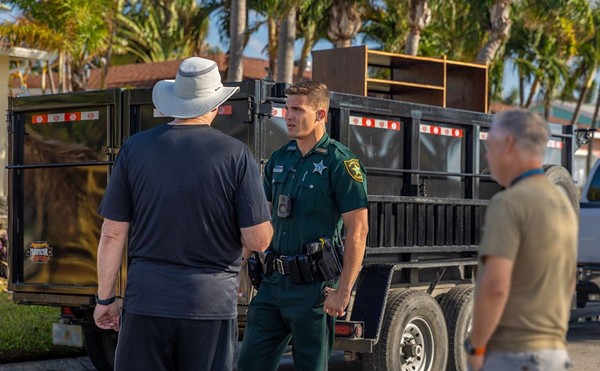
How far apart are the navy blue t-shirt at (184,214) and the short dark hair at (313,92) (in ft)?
4.23

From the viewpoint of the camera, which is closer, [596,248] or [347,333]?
[347,333]

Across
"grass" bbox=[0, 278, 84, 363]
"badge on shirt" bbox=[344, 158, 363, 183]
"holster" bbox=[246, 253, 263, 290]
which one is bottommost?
"grass" bbox=[0, 278, 84, 363]

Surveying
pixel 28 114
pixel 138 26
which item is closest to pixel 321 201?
pixel 28 114

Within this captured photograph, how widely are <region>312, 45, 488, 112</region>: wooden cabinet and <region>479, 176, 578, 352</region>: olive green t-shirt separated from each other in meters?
5.77

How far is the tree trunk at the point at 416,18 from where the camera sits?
23.8 meters

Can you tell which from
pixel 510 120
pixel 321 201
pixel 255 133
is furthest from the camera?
pixel 255 133

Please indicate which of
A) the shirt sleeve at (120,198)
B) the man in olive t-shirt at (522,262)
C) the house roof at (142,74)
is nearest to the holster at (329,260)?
the shirt sleeve at (120,198)

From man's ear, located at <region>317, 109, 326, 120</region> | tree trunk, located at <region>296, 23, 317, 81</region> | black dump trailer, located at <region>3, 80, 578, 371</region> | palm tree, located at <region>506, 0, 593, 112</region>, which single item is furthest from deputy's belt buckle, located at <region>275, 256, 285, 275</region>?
palm tree, located at <region>506, 0, 593, 112</region>

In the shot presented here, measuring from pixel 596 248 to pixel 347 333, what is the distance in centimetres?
553

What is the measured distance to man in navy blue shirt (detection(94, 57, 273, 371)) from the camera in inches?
177

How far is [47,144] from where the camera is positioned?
8.27 metres

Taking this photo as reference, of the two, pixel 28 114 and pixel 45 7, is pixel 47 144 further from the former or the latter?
pixel 45 7

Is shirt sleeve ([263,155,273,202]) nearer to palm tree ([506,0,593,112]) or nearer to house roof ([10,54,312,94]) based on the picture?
palm tree ([506,0,593,112])

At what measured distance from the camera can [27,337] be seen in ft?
31.3
